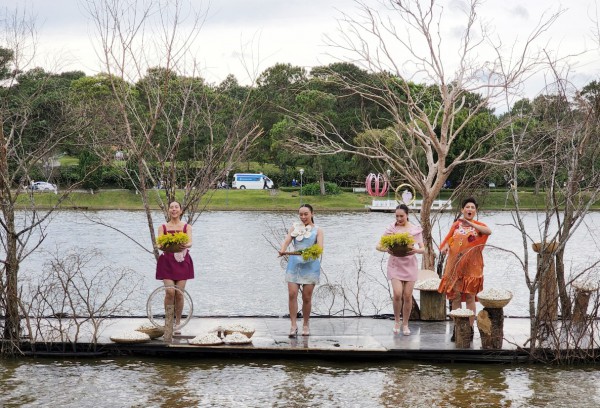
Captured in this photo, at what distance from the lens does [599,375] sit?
10445 millimetres

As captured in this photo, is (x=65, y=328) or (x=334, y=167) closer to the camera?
(x=65, y=328)

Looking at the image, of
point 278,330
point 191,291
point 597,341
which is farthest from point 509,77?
point 191,291

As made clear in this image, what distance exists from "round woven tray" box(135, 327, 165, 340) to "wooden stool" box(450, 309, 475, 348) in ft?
11.8

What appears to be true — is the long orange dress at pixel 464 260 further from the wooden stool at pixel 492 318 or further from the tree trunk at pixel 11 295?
the tree trunk at pixel 11 295

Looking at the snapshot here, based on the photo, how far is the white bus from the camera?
70.4 metres

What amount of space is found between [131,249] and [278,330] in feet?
96.4

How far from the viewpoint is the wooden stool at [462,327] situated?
1062 centimetres

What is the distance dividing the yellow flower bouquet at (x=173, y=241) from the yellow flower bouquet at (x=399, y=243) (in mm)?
2412

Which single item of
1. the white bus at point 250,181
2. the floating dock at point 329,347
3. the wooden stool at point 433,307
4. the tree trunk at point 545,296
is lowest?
the floating dock at point 329,347

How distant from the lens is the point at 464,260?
11016 millimetres

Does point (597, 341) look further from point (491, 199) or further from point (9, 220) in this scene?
point (491, 199)

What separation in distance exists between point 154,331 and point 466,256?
3964 mm

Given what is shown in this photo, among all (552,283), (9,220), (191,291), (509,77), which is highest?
(509,77)

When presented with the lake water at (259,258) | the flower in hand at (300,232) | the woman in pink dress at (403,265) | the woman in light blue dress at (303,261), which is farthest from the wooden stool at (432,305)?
the flower in hand at (300,232)
